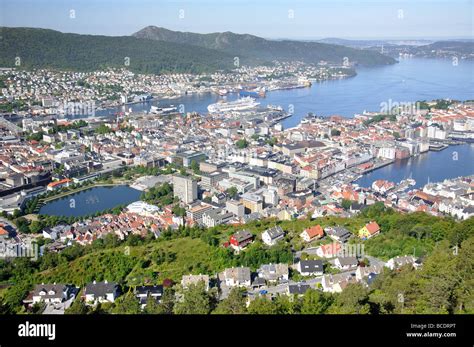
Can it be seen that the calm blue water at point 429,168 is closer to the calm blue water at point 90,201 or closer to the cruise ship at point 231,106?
the calm blue water at point 90,201

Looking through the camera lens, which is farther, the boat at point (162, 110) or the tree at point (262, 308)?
the boat at point (162, 110)

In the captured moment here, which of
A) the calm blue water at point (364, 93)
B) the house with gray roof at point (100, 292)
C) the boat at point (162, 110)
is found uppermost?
the calm blue water at point (364, 93)

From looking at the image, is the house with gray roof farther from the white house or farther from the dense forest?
the dense forest

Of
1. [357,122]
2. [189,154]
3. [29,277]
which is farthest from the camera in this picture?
[357,122]

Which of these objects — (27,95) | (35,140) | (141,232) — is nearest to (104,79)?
(27,95)

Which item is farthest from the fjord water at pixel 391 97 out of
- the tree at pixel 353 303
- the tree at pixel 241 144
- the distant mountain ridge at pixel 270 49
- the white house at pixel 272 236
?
the tree at pixel 353 303

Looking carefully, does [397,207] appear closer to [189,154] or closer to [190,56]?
[189,154]
